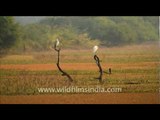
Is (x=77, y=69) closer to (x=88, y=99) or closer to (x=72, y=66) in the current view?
(x=72, y=66)

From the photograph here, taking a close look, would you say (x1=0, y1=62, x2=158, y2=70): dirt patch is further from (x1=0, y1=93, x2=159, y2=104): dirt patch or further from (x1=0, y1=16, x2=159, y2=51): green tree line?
(x1=0, y1=93, x2=159, y2=104): dirt patch

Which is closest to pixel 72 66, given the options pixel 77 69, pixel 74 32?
pixel 77 69

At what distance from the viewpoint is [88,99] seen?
8281 mm

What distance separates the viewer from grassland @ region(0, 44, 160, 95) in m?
8.29

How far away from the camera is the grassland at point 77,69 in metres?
8.29

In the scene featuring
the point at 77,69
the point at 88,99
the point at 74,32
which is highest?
the point at 74,32

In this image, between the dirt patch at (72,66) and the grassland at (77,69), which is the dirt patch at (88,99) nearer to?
the grassland at (77,69)

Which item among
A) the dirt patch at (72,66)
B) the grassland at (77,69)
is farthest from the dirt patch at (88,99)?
the dirt patch at (72,66)

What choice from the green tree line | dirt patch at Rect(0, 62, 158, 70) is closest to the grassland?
dirt patch at Rect(0, 62, 158, 70)

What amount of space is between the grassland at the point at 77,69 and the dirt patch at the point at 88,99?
0.08 meters

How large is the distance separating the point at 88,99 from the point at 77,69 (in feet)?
1.62
